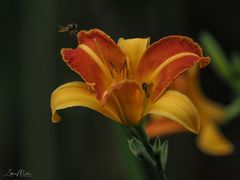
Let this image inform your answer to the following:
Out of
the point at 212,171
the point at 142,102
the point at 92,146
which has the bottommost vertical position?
the point at 212,171

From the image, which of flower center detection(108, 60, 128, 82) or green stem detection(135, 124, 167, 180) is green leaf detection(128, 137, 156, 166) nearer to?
green stem detection(135, 124, 167, 180)

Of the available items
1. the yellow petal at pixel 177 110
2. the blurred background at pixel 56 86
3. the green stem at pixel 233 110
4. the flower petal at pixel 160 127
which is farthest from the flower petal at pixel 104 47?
the blurred background at pixel 56 86

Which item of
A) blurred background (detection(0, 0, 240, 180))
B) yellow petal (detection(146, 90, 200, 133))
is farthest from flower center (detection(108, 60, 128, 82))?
blurred background (detection(0, 0, 240, 180))

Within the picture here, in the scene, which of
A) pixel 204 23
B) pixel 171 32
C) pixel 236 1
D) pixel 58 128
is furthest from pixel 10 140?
pixel 236 1

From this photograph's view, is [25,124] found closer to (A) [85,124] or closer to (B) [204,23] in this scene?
(A) [85,124]

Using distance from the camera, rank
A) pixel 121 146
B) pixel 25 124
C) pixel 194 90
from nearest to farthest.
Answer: pixel 121 146
pixel 194 90
pixel 25 124

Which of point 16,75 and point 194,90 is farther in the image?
point 16,75

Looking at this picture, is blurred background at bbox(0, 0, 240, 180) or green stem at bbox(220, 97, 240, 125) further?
blurred background at bbox(0, 0, 240, 180)

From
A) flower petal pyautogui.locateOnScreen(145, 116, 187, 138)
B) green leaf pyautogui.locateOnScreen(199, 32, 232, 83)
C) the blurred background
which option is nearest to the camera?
flower petal pyautogui.locateOnScreen(145, 116, 187, 138)
